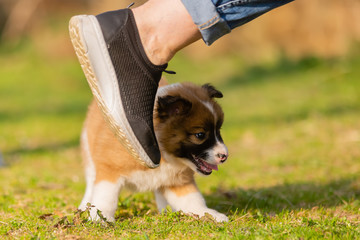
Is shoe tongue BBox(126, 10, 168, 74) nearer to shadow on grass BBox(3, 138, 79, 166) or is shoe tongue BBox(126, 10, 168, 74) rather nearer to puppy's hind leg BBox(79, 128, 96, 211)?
puppy's hind leg BBox(79, 128, 96, 211)

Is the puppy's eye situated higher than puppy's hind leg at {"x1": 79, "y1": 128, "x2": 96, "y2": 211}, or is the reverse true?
the puppy's eye

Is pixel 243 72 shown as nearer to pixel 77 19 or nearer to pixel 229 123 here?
pixel 229 123

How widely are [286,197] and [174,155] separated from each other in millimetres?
1263

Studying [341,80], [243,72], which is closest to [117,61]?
[341,80]

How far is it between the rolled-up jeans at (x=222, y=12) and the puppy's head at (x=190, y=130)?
0.58 metres

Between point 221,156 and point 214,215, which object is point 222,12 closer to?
point 221,156

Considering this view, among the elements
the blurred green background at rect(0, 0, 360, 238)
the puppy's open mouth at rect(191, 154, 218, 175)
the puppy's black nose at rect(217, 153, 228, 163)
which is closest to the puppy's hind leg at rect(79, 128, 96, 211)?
the blurred green background at rect(0, 0, 360, 238)

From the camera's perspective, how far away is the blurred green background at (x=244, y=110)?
Answer: 4.10m

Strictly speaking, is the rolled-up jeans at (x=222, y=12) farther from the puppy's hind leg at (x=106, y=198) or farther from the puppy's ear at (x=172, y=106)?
the puppy's hind leg at (x=106, y=198)

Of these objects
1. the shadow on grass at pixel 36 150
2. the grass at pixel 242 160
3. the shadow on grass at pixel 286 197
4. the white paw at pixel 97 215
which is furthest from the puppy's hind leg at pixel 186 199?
the shadow on grass at pixel 36 150

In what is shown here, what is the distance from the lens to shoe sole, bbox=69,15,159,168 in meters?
2.89

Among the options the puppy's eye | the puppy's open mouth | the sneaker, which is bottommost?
the puppy's open mouth

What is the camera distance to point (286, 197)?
405 cm

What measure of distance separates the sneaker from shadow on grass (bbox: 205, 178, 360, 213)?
102cm
